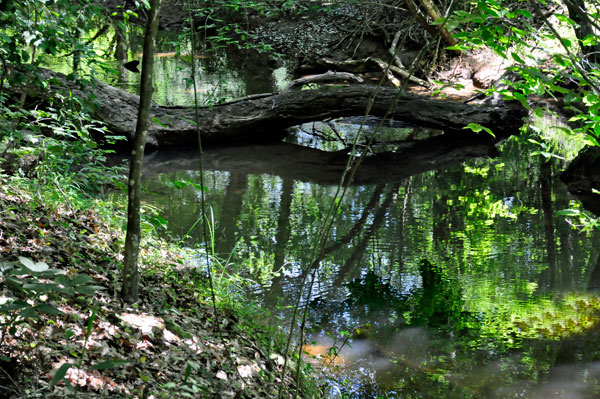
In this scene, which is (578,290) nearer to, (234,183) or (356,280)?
(356,280)

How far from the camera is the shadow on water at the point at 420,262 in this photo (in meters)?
3.90

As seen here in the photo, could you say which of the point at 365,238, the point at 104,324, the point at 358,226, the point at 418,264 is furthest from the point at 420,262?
the point at 104,324

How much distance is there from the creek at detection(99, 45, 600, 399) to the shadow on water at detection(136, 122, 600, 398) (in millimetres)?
16

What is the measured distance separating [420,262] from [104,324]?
138 inches

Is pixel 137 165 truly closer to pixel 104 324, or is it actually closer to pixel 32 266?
pixel 104 324

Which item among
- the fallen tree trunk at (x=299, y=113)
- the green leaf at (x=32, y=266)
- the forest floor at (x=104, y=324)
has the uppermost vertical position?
the fallen tree trunk at (x=299, y=113)

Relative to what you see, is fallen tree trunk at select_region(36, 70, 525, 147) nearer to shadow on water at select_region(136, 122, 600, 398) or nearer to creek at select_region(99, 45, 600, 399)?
creek at select_region(99, 45, 600, 399)

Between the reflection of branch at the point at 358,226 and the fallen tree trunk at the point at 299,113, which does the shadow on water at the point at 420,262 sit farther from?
the fallen tree trunk at the point at 299,113

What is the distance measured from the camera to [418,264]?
5574 millimetres

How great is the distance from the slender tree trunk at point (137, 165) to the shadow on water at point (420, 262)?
303mm

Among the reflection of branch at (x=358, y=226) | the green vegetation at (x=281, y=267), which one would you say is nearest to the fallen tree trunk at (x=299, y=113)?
the green vegetation at (x=281, y=267)

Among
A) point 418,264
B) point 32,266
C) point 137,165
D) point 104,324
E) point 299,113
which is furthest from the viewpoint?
point 299,113

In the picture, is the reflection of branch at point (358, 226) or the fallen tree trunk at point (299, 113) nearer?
the reflection of branch at point (358, 226)

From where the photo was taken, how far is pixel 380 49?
50.9ft
